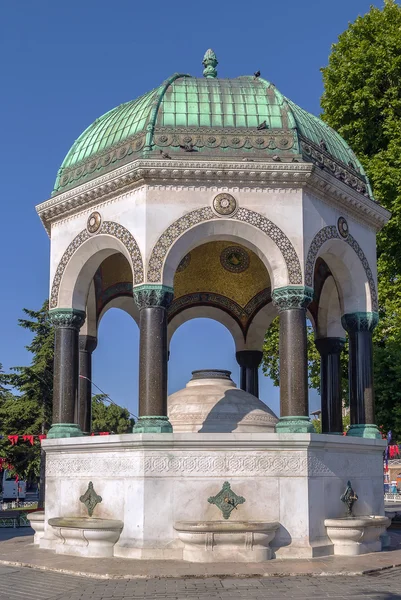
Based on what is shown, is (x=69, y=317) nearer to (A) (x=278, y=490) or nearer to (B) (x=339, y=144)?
(A) (x=278, y=490)

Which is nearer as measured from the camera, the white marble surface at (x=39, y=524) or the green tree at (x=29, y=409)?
the white marble surface at (x=39, y=524)

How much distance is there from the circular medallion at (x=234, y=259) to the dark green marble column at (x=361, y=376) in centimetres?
336

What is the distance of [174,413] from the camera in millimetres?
14789

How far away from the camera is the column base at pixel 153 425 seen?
1254 cm

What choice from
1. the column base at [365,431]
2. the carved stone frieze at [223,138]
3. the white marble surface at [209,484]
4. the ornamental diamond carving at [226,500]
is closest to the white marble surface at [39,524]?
the white marble surface at [209,484]

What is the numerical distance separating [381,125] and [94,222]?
1400 centimetres

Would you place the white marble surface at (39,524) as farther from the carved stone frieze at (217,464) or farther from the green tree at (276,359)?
the green tree at (276,359)

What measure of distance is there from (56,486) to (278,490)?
426 centimetres

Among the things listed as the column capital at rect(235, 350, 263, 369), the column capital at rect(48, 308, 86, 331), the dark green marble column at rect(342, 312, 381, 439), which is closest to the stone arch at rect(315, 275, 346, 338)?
the dark green marble column at rect(342, 312, 381, 439)

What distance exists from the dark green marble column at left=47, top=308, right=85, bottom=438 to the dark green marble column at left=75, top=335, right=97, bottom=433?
1.74 metres

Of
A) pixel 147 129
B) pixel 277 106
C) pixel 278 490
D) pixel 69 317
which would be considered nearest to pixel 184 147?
pixel 147 129

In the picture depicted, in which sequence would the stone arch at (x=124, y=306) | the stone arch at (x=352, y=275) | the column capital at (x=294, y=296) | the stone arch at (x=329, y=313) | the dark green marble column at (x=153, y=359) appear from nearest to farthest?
the dark green marble column at (x=153, y=359)
the column capital at (x=294, y=296)
the stone arch at (x=352, y=275)
the stone arch at (x=329, y=313)
the stone arch at (x=124, y=306)

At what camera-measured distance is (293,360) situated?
519 inches

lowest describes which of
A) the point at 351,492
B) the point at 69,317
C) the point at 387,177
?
the point at 351,492
